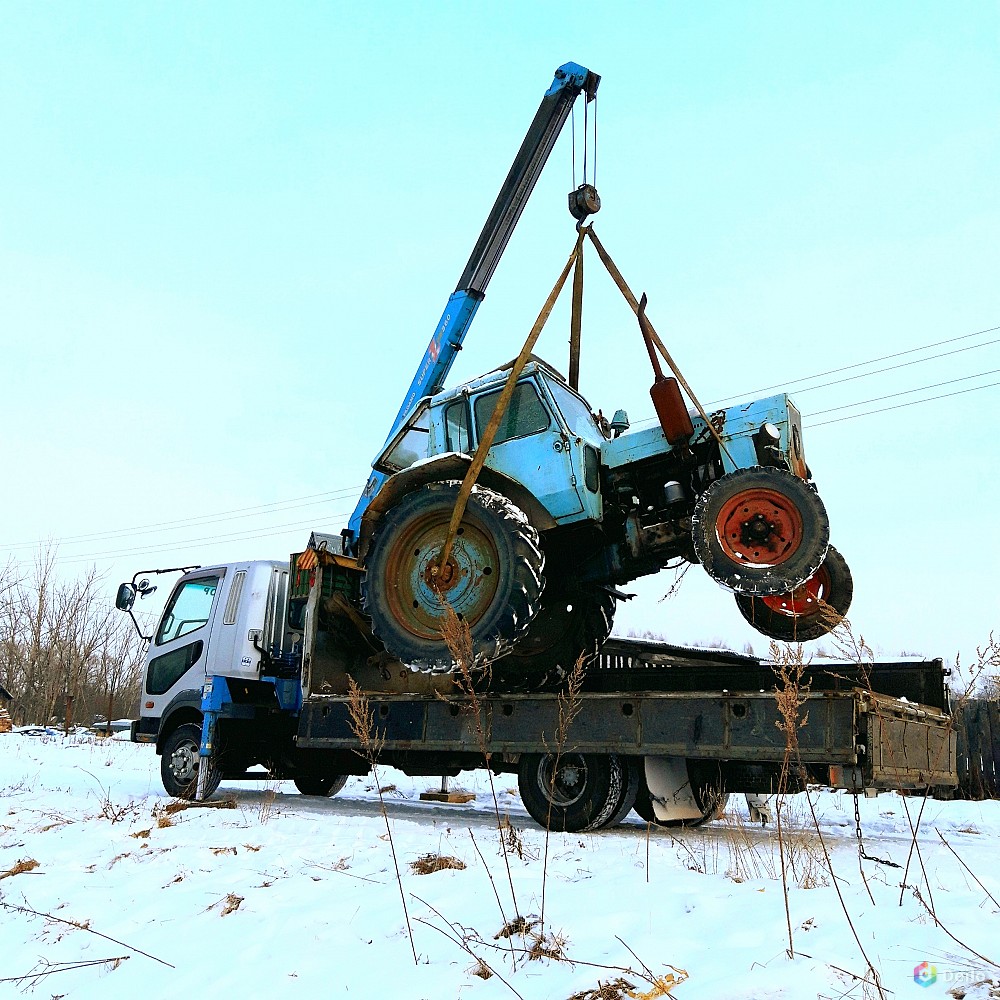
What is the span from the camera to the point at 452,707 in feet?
23.4

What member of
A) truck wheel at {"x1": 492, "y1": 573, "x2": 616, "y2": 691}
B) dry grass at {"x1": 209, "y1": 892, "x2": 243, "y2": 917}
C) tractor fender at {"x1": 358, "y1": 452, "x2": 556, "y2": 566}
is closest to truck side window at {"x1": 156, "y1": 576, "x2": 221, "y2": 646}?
tractor fender at {"x1": 358, "y1": 452, "x2": 556, "y2": 566}

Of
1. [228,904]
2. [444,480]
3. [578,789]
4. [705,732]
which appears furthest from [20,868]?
[705,732]

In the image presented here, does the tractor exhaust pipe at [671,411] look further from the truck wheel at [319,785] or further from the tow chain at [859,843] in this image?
the truck wheel at [319,785]

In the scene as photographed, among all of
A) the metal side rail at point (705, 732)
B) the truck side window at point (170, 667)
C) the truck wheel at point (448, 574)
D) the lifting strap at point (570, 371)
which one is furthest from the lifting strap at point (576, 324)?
the truck side window at point (170, 667)

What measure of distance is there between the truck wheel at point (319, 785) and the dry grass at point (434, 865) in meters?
5.96

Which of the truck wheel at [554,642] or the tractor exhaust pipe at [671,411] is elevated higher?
the tractor exhaust pipe at [671,411]

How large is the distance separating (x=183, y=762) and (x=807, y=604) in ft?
21.0

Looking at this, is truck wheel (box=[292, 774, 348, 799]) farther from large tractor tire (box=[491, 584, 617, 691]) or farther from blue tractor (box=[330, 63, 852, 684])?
large tractor tire (box=[491, 584, 617, 691])

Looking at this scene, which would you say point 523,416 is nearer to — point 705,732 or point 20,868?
point 705,732

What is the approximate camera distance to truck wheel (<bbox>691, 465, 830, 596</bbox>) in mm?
6074

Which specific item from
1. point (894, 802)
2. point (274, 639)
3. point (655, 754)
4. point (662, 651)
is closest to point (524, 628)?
point (655, 754)

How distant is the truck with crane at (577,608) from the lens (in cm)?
612

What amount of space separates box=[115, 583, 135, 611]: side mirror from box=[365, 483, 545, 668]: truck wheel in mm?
3608

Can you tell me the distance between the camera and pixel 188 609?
1016cm
